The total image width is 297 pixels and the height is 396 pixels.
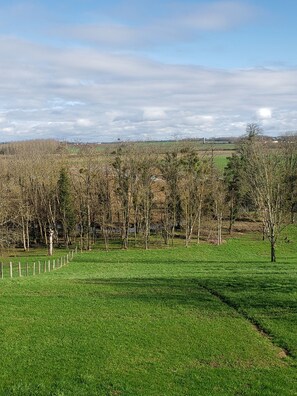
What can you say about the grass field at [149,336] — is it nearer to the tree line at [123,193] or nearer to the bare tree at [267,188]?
the bare tree at [267,188]

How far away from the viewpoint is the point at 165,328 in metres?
18.6

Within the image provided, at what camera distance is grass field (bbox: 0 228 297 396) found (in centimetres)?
1356

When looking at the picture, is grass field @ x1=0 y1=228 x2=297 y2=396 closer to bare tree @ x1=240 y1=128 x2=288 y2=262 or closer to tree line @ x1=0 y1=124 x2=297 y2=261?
bare tree @ x1=240 y1=128 x2=288 y2=262

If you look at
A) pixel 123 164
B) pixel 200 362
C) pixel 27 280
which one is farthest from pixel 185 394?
pixel 123 164

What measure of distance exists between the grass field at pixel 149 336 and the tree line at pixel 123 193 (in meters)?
34.9

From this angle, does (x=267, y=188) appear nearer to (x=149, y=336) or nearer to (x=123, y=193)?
(x=123, y=193)

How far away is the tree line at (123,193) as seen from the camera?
63.5 metres

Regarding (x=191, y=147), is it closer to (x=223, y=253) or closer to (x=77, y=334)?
(x=223, y=253)

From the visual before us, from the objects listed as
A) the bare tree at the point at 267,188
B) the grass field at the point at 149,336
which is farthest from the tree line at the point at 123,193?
the grass field at the point at 149,336

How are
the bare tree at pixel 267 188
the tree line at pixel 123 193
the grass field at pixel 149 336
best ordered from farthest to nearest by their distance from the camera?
the tree line at pixel 123 193 → the bare tree at pixel 267 188 → the grass field at pixel 149 336

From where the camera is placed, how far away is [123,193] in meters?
64.5

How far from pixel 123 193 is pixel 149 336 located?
47.4 metres

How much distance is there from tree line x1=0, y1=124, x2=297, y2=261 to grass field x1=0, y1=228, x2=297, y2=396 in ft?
115

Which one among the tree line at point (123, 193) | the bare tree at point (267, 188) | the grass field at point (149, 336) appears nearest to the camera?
the grass field at point (149, 336)
